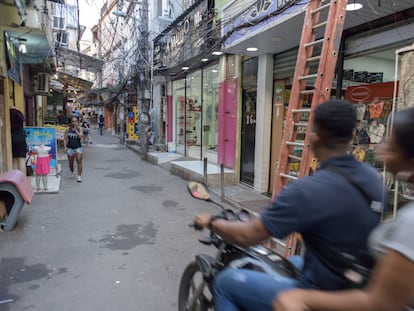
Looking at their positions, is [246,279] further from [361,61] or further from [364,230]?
[361,61]

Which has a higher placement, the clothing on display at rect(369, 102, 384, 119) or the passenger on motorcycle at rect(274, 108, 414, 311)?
the clothing on display at rect(369, 102, 384, 119)

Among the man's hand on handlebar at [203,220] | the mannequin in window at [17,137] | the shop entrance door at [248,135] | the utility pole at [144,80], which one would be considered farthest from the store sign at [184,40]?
the man's hand on handlebar at [203,220]

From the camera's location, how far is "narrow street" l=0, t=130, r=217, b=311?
3.46 m

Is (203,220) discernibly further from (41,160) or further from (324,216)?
(41,160)

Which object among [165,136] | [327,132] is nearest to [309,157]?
[327,132]

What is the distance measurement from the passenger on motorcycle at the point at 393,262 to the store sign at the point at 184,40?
31.0 ft

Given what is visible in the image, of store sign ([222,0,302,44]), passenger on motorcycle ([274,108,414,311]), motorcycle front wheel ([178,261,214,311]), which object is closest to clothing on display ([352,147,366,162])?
store sign ([222,0,302,44])

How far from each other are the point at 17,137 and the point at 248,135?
5.94m

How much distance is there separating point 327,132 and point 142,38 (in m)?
14.4

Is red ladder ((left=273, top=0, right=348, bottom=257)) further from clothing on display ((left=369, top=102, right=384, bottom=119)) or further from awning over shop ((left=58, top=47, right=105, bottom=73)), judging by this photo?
awning over shop ((left=58, top=47, right=105, bottom=73))

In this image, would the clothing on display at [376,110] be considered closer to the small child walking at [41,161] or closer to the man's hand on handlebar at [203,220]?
the man's hand on handlebar at [203,220]

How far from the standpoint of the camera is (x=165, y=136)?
17375 millimetres

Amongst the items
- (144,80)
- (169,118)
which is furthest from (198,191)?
(169,118)

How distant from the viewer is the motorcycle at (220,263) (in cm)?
204
